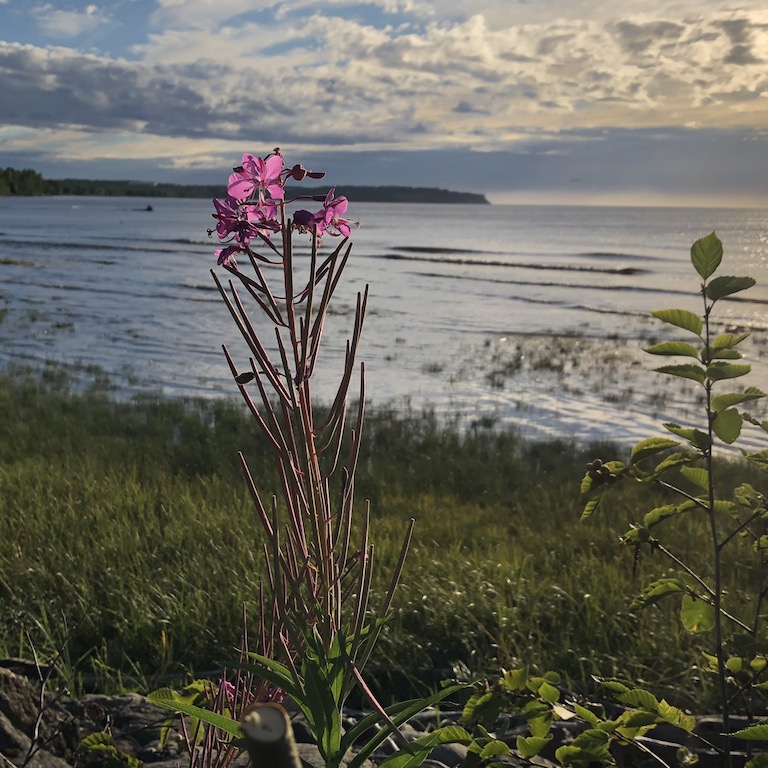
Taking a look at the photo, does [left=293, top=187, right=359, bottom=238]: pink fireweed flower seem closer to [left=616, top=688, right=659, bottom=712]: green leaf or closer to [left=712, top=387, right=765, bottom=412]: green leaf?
[left=712, top=387, right=765, bottom=412]: green leaf

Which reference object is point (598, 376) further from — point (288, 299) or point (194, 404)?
point (288, 299)

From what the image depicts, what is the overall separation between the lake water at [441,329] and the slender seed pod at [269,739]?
391 inches

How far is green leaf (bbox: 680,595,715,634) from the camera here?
92.6 inches

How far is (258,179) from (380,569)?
334 centimetres

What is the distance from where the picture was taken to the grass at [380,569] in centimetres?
392

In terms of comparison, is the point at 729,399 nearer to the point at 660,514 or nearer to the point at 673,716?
the point at 660,514

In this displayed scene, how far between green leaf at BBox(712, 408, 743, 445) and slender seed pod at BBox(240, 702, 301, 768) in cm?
149

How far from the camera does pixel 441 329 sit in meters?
20.3

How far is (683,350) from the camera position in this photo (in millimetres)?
2287

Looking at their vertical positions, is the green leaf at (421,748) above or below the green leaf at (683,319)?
below

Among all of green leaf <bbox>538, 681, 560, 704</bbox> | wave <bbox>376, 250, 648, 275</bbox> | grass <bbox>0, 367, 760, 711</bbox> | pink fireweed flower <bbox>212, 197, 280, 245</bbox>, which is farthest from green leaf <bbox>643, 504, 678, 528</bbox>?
wave <bbox>376, 250, 648, 275</bbox>

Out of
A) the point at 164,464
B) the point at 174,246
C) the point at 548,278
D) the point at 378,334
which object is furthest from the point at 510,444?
the point at 174,246

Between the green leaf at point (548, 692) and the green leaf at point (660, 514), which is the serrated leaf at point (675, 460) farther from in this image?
the green leaf at point (548, 692)

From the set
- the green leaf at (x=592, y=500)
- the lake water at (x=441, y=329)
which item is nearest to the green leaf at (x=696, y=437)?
the green leaf at (x=592, y=500)
